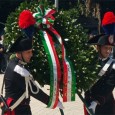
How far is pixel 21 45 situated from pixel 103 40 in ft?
3.73

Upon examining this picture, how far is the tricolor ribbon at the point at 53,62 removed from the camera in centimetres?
522

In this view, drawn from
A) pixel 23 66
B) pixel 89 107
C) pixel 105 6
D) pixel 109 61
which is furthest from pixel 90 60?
pixel 105 6

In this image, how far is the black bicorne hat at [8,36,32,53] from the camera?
498cm

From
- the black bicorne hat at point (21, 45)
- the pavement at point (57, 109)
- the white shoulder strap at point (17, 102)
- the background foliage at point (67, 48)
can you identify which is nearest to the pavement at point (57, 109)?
the pavement at point (57, 109)

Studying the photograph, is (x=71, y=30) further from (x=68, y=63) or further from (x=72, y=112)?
(x=72, y=112)

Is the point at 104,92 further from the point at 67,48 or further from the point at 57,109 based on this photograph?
the point at 57,109

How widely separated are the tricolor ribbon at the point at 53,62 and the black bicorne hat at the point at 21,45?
0.32 m

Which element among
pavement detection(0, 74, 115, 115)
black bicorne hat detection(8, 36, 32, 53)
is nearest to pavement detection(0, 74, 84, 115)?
pavement detection(0, 74, 115, 115)

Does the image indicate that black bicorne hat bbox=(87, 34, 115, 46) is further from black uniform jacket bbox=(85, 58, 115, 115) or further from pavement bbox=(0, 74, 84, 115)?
pavement bbox=(0, 74, 84, 115)

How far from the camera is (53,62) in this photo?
205 inches

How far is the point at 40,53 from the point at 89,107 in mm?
928

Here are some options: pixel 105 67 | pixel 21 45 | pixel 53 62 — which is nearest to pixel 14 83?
pixel 21 45

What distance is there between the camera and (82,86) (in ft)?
18.2

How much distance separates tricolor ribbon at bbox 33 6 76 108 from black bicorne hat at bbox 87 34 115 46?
48 cm
